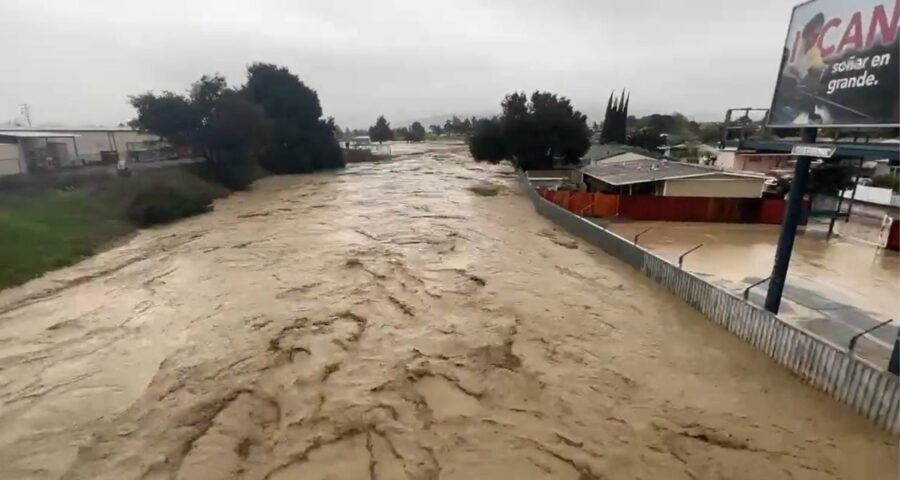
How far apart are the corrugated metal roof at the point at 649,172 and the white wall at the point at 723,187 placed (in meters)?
0.24

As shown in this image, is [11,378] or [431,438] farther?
[11,378]

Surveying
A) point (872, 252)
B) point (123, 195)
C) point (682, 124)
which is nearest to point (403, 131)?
point (682, 124)

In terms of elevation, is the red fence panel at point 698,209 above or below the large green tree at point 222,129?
below

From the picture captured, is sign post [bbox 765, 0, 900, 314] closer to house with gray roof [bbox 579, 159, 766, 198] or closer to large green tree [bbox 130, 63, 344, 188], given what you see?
house with gray roof [bbox 579, 159, 766, 198]

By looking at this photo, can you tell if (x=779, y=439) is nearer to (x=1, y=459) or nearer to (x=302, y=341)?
(x=302, y=341)

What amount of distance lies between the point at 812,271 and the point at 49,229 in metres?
28.0

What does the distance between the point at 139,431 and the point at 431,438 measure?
15.2 feet

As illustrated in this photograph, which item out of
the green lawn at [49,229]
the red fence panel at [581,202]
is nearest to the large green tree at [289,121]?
the green lawn at [49,229]

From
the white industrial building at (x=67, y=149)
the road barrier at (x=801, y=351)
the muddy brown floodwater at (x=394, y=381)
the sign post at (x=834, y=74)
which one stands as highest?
the sign post at (x=834, y=74)

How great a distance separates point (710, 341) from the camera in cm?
1029

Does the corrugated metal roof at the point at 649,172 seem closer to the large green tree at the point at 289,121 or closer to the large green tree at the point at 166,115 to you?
the large green tree at the point at 166,115

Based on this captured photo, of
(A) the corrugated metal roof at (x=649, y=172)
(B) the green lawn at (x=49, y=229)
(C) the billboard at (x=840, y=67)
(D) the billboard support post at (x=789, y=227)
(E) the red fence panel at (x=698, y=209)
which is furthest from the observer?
(A) the corrugated metal roof at (x=649, y=172)

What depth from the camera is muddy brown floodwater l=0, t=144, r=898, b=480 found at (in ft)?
22.4

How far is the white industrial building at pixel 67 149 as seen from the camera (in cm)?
2838
